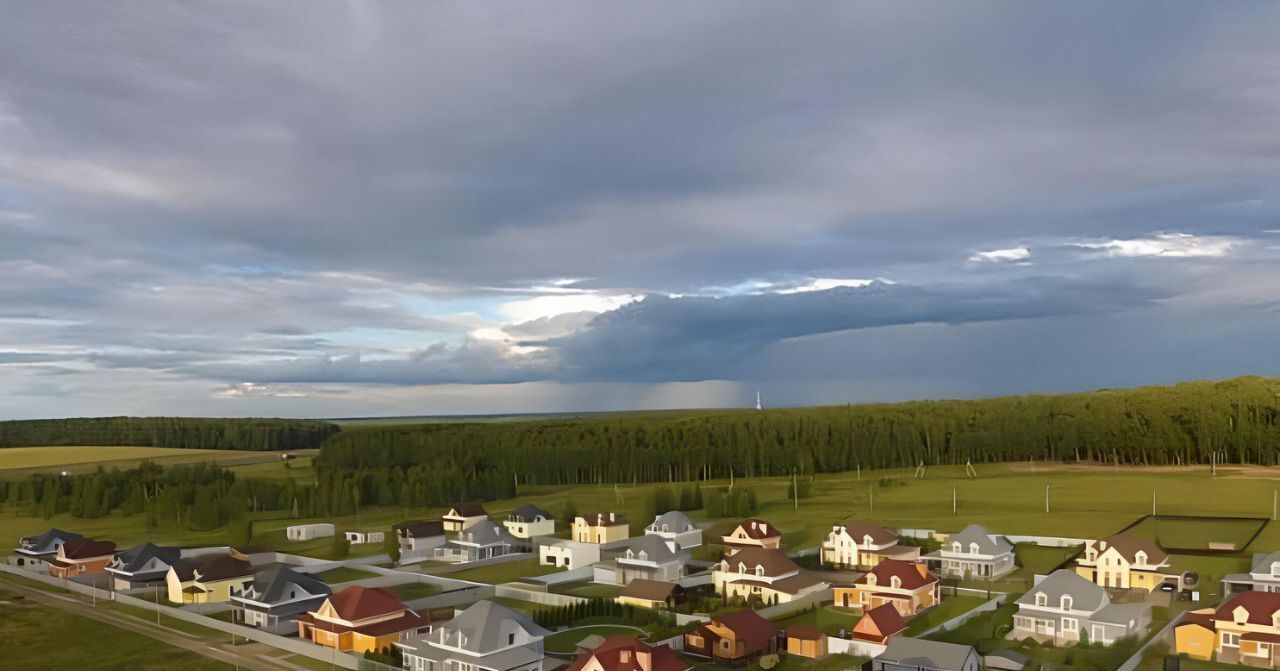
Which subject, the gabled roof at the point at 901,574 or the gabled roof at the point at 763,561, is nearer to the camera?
the gabled roof at the point at 901,574

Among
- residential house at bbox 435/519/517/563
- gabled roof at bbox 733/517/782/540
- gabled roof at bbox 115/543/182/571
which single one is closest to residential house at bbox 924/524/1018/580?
gabled roof at bbox 733/517/782/540

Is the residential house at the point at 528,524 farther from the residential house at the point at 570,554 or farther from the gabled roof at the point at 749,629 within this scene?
the gabled roof at the point at 749,629

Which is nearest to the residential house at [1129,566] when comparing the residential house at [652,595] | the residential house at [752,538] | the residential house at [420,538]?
the residential house at [752,538]

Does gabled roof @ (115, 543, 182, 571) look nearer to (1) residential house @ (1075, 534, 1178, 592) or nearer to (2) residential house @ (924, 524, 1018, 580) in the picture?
(2) residential house @ (924, 524, 1018, 580)

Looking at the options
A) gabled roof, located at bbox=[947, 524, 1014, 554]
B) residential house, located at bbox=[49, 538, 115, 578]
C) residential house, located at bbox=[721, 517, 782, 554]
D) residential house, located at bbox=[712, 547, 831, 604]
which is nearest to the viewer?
residential house, located at bbox=[712, 547, 831, 604]

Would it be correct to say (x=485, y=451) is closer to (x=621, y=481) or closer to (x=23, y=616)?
(x=621, y=481)

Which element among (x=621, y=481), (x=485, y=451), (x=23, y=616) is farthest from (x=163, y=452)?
(x=23, y=616)

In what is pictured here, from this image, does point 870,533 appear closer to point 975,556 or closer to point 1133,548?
point 975,556
